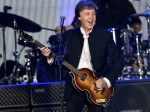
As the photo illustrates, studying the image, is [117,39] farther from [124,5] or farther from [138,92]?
[138,92]

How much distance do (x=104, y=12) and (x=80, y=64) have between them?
3147 mm

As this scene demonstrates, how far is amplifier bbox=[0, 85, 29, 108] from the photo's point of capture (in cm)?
607

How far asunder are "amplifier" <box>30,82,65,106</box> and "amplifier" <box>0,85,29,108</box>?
0.10 m

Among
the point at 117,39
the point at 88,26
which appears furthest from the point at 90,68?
the point at 117,39

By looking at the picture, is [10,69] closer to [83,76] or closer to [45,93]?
[45,93]

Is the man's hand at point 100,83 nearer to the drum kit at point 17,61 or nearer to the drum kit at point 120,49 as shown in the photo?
the drum kit at point 120,49

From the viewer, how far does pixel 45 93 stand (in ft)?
20.1

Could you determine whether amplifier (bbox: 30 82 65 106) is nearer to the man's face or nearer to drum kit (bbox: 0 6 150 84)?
the man's face

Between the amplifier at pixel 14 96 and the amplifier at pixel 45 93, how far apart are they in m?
0.10

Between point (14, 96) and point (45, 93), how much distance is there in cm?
43

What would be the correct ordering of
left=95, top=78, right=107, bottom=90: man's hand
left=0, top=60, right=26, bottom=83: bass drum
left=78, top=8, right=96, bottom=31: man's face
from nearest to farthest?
left=95, top=78, right=107, bottom=90: man's hand
left=78, top=8, right=96, bottom=31: man's face
left=0, top=60, right=26, bottom=83: bass drum

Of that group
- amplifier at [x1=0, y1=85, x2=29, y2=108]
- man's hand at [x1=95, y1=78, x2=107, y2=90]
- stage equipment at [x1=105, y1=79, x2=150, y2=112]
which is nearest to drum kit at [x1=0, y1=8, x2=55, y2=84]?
amplifier at [x1=0, y1=85, x2=29, y2=108]

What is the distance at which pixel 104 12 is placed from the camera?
8.15 meters

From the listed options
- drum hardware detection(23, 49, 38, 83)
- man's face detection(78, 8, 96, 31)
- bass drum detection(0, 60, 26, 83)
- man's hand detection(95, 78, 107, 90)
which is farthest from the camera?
bass drum detection(0, 60, 26, 83)
